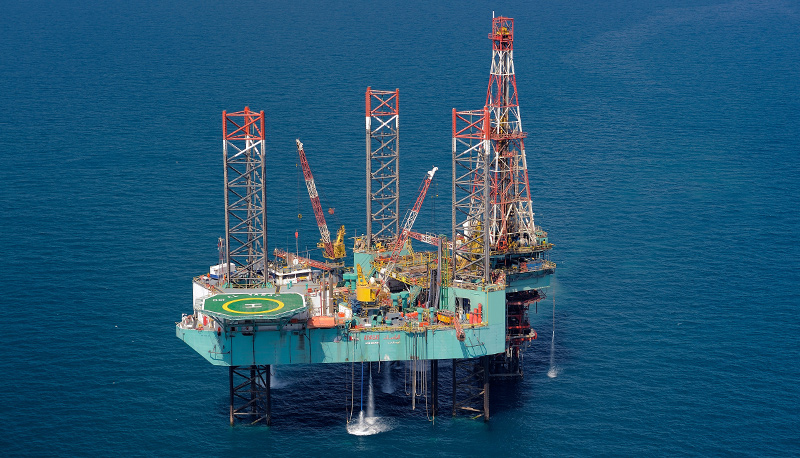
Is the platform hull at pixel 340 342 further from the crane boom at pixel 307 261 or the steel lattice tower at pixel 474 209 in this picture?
the crane boom at pixel 307 261

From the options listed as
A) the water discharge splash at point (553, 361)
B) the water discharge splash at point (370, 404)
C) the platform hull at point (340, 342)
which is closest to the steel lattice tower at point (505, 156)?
the platform hull at point (340, 342)

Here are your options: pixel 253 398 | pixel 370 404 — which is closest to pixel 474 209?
pixel 370 404

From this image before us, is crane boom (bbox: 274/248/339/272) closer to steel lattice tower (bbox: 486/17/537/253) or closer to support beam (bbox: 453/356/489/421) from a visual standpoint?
support beam (bbox: 453/356/489/421)

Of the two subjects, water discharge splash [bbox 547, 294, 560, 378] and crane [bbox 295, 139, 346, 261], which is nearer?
water discharge splash [bbox 547, 294, 560, 378]

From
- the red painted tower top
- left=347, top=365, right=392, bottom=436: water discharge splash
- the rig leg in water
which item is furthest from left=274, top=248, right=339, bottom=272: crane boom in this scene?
the red painted tower top

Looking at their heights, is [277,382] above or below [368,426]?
above

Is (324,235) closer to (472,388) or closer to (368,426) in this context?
(472,388)

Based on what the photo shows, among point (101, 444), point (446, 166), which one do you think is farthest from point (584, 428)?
point (446, 166)
